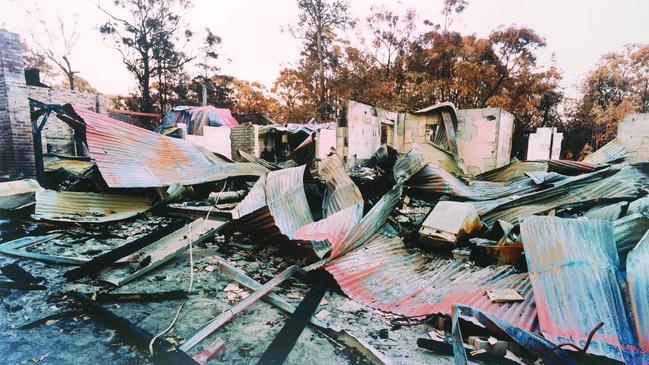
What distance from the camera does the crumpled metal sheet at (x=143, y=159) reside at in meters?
4.16

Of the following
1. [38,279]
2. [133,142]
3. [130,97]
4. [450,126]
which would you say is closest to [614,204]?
[38,279]

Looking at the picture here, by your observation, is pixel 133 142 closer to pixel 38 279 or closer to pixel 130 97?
pixel 38 279

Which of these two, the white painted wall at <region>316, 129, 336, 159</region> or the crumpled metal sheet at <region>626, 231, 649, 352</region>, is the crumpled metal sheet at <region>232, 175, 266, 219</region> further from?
Answer: the white painted wall at <region>316, 129, 336, 159</region>

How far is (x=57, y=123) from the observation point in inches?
381

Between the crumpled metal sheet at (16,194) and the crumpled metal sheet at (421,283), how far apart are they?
Answer: 15.9 ft

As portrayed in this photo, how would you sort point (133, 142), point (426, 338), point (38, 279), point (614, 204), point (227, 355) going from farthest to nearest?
point (133, 142) → point (614, 204) → point (38, 279) → point (426, 338) → point (227, 355)

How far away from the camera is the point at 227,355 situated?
6.27 feet

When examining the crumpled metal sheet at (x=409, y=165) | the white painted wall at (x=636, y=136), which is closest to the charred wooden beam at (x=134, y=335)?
the crumpled metal sheet at (x=409, y=165)

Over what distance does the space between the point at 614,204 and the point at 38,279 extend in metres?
6.00

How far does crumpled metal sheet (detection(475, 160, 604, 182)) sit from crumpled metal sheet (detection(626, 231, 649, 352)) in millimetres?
3805

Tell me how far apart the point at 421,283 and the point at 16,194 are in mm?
5682

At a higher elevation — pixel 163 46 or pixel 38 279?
pixel 163 46

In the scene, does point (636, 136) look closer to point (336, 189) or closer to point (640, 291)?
point (336, 189)

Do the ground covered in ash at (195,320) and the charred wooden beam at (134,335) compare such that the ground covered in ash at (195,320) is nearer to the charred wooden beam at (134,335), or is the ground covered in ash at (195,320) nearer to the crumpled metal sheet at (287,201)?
the charred wooden beam at (134,335)
